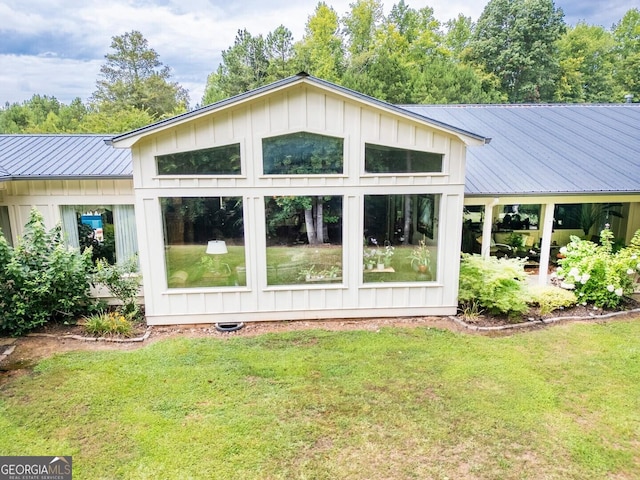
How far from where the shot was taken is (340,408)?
15.7ft

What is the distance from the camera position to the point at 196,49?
34594 mm

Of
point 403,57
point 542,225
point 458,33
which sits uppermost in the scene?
point 458,33

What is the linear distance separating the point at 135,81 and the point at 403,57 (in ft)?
66.9

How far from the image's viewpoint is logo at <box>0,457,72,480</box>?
3787 millimetres

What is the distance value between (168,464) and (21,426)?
1.90 m

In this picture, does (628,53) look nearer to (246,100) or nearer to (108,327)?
(246,100)

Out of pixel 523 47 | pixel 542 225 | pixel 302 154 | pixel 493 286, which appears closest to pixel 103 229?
pixel 302 154

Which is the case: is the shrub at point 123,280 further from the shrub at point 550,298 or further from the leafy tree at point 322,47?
the leafy tree at point 322,47

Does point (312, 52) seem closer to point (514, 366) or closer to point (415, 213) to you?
point (415, 213)

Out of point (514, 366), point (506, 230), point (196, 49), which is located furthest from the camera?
point (196, 49)

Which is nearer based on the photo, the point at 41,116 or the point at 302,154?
the point at 302,154

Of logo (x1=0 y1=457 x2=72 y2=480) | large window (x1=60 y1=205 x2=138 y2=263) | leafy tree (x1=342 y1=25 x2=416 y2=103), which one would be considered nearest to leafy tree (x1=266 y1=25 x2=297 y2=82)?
leafy tree (x1=342 y1=25 x2=416 y2=103)

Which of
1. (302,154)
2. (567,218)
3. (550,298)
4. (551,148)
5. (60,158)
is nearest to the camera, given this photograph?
(302,154)

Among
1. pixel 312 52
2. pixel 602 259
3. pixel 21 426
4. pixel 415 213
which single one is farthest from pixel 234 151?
pixel 312 52
